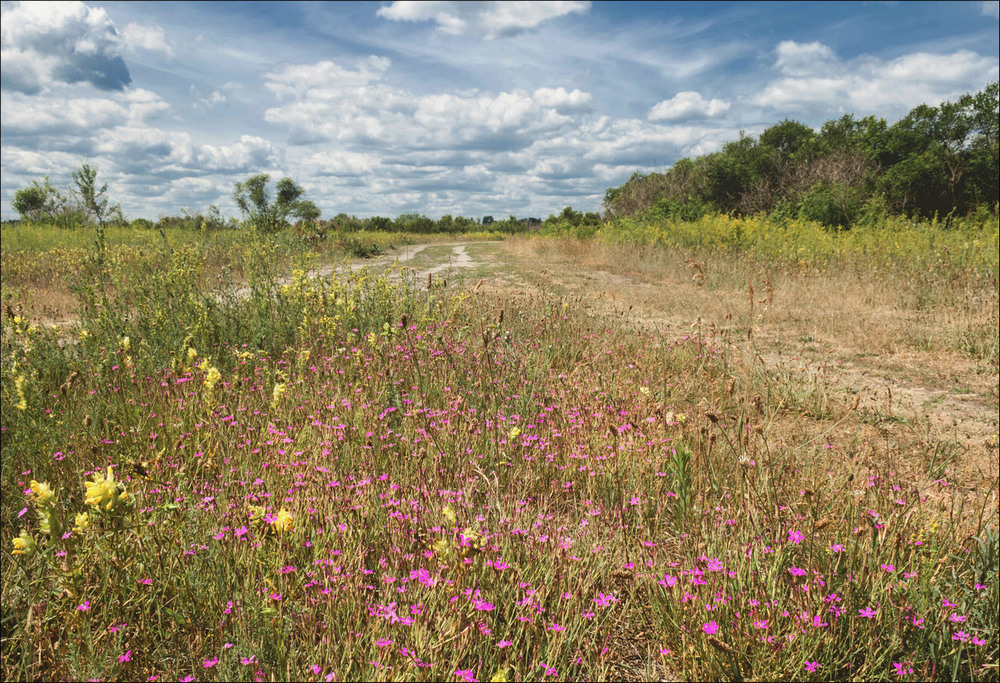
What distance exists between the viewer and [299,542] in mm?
1960

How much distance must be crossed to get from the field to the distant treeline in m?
15.8

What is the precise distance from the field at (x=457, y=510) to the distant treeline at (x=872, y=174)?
15.8 metres

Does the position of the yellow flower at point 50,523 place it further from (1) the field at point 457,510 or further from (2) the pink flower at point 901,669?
(2) the pink flower at point 901,669

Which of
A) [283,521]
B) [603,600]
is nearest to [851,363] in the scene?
[603,600]

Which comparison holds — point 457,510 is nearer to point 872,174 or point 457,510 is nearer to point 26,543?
point 26,543

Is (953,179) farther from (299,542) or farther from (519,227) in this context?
(519,227)

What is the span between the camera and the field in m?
1.61

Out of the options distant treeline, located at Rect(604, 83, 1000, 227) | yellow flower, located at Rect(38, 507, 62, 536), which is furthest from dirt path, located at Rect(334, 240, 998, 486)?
distant treeline, located at Rect(604, 83, 1000, 227)

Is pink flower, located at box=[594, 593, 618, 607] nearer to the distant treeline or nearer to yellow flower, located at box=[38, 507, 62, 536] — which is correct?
yellow flower, located at box=[38, 507, 62, 536]

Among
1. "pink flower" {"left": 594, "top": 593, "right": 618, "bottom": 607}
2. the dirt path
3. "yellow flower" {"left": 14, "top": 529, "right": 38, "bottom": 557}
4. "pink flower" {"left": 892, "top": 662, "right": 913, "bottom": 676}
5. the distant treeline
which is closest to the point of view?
"yellow flower" {"left": 14, "top": 529, "right": 38, "bottom": 557}

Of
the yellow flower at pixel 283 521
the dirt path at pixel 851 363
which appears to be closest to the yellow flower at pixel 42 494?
the yellow flower at pixel 283 521

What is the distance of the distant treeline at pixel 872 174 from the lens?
18781 mm

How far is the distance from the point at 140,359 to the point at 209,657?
326 cm

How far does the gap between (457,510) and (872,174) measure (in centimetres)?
2529
